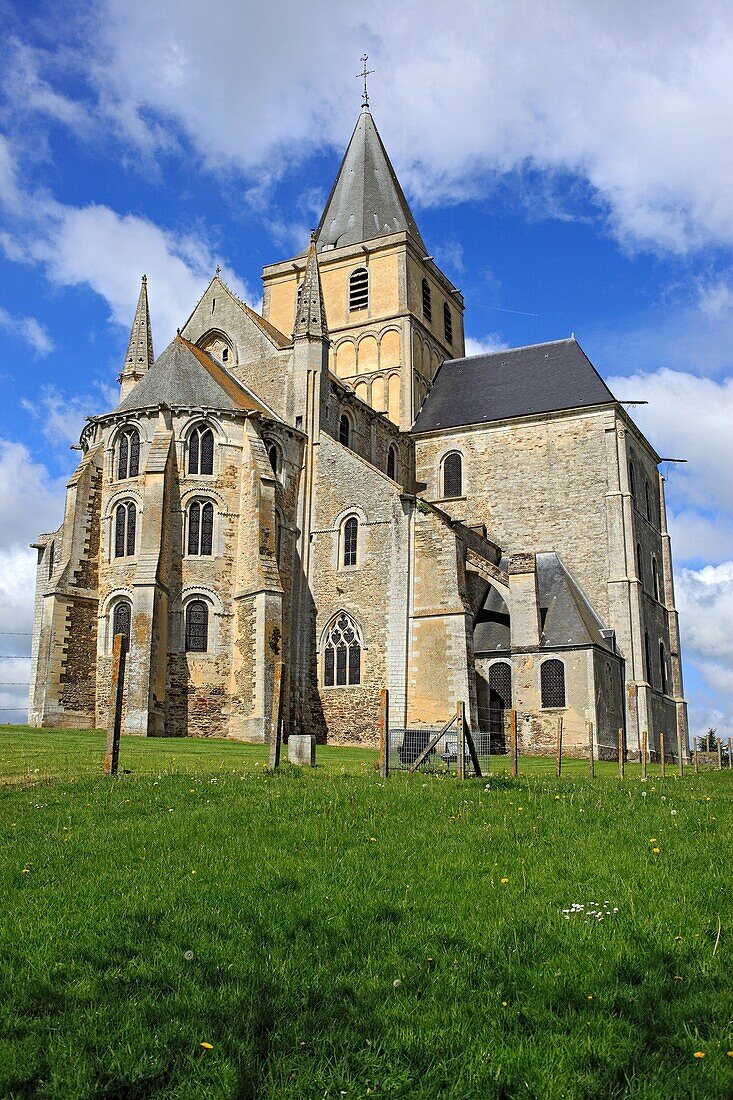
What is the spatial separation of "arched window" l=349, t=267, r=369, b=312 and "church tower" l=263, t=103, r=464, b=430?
5cm

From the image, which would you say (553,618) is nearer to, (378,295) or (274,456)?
(274,456)

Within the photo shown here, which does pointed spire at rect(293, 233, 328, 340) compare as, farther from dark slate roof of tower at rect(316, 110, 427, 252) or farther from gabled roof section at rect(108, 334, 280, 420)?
dark slate roof of tower at rect(316, 110, 427, 252)

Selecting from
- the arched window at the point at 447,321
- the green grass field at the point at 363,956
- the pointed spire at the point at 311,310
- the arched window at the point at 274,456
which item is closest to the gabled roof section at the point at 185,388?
the arched window at the point at 274,456

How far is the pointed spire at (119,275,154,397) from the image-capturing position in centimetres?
3938

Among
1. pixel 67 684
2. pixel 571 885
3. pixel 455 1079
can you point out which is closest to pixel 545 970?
pixel 455 1079

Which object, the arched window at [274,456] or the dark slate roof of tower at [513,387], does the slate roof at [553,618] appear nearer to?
the dark slate roof of tower at [513,387]

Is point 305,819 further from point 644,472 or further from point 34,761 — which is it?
point 644,472

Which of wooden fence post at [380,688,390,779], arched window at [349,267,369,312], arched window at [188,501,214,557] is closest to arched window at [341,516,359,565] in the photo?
arched window at [188,501,214,557]

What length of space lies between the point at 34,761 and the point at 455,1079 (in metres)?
13.4

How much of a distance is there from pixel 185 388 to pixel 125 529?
5.50 m

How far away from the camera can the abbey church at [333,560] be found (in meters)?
31.2

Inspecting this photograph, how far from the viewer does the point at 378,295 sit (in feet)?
158

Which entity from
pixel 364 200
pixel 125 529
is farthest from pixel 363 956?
pixel 364 200

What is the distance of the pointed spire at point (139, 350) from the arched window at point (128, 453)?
6038 millimetres
